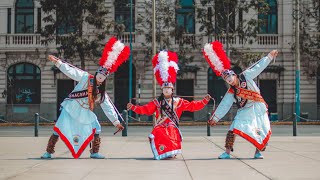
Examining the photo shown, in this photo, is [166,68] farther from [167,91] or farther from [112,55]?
[112,55]

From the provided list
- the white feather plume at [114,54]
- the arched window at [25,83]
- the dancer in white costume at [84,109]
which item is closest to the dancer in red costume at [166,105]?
the dancer in white costume at [84,109]

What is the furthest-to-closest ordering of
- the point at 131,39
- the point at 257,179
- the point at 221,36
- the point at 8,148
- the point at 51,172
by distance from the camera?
the point at 131,39, the point at 221,36, the point at 8,148, the point at 51,172, the point at 257,179

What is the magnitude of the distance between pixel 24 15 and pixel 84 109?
28644 mm

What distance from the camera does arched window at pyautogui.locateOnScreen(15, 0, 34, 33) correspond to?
125ft

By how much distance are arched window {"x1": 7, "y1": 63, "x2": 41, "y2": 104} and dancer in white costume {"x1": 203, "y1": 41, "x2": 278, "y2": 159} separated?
1105 inches

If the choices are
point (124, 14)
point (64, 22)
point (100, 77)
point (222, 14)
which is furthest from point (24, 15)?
point (100, 77)

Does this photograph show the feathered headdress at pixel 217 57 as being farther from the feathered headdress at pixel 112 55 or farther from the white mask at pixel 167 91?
the feathered headdress at pixel 112 55

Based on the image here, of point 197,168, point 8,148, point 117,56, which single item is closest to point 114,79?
point 8,148

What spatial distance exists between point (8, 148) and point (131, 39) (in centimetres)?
2281

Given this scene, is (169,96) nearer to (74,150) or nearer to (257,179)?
(74,150)

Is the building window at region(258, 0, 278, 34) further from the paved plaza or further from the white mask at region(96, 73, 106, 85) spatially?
the white mask at region(96, 73, 106, 85)

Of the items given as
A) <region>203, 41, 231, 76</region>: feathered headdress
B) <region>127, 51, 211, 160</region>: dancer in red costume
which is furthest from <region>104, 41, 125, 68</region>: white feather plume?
<region>203, 41, 231, 76</region>: feathered headdress

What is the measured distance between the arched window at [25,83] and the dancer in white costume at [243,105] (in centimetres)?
2807

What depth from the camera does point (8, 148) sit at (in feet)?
45.1
